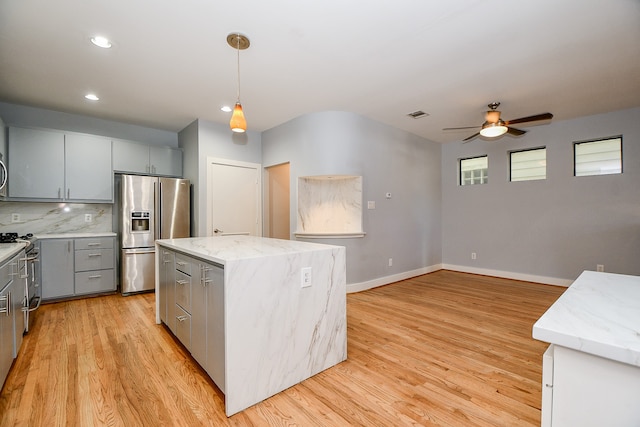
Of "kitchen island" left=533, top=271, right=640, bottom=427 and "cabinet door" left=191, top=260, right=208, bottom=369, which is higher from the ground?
"kitchen island" left=533, top=271, right=640, bottom=427

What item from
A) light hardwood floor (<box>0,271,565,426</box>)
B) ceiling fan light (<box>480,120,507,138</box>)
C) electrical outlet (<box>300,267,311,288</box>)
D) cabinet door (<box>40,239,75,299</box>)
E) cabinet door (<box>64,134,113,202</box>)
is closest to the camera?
light hardwood floor (<box>0,271,565,426</box>)

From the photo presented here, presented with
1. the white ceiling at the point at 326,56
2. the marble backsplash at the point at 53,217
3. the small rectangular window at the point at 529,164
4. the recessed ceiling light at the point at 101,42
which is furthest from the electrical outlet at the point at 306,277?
the small rectangular window at the point at 529,164

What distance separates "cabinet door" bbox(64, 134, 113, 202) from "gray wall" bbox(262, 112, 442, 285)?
2.34m

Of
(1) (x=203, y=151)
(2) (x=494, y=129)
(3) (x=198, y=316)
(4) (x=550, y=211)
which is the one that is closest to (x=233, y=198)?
(1) (x=203, y=151)

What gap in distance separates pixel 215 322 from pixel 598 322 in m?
1.76

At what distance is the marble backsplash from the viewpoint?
389 cm

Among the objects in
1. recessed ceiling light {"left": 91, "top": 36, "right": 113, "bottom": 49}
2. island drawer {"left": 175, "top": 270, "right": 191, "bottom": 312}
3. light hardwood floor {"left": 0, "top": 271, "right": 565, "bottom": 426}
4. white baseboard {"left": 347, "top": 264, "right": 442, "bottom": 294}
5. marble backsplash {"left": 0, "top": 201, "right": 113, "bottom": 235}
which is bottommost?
light hardwood floor {"left": 0, "top": 271, "right": 565, "bottom": 426}

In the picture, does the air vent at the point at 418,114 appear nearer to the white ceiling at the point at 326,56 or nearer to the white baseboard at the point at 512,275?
the white ceiling at the point at 326,56

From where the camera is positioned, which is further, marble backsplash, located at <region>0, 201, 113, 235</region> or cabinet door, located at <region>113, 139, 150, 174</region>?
cabinet door, located at <region>113, 139, 150, 174</region>

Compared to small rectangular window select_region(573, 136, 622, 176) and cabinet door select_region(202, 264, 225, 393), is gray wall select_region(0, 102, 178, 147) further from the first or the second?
small rectangular window select_region(573, 136, 622, 176)

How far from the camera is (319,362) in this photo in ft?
6.89

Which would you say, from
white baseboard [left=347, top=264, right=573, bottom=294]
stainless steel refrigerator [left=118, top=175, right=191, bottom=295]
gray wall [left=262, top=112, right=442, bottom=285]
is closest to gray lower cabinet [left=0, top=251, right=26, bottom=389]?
stainless steel refrigerator [left=118, top=175, right=191, bottom=295]

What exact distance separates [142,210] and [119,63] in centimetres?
211

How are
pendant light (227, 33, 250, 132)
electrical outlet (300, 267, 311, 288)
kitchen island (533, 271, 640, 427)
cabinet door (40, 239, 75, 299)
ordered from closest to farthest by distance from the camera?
kitchen island (533, 271, 640, 427), electrical outlet (300, 267, 311, 288), pendant light (227, 33, 250, 132), cabinet door (40, 239, 75, 299)
